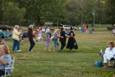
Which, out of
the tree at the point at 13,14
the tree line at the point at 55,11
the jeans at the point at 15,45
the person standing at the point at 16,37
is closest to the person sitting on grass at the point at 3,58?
the person standing at the point at 16,37

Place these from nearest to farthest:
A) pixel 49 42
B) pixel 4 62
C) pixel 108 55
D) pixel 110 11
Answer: pixel 4 62, pixel 108 55, pixel 49 42, pixel 110 11

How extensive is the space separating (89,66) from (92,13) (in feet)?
333

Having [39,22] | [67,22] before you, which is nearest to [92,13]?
[67,22]

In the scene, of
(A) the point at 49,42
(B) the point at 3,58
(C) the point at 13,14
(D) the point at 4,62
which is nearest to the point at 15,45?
(A) the point at 49,42

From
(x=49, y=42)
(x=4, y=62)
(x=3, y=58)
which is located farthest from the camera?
(x=49, y=42)

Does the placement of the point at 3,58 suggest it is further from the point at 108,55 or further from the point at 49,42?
the point at 49,42

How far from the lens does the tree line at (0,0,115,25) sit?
80.6 meters

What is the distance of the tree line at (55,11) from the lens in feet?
264

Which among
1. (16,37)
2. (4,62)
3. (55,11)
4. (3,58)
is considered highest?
(55,11)

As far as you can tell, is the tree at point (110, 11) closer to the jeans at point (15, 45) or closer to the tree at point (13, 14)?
the tree at point (13, 14)

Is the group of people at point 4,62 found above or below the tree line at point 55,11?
below

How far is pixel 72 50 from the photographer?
31.9m

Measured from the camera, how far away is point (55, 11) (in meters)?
107

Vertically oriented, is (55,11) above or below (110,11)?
above
